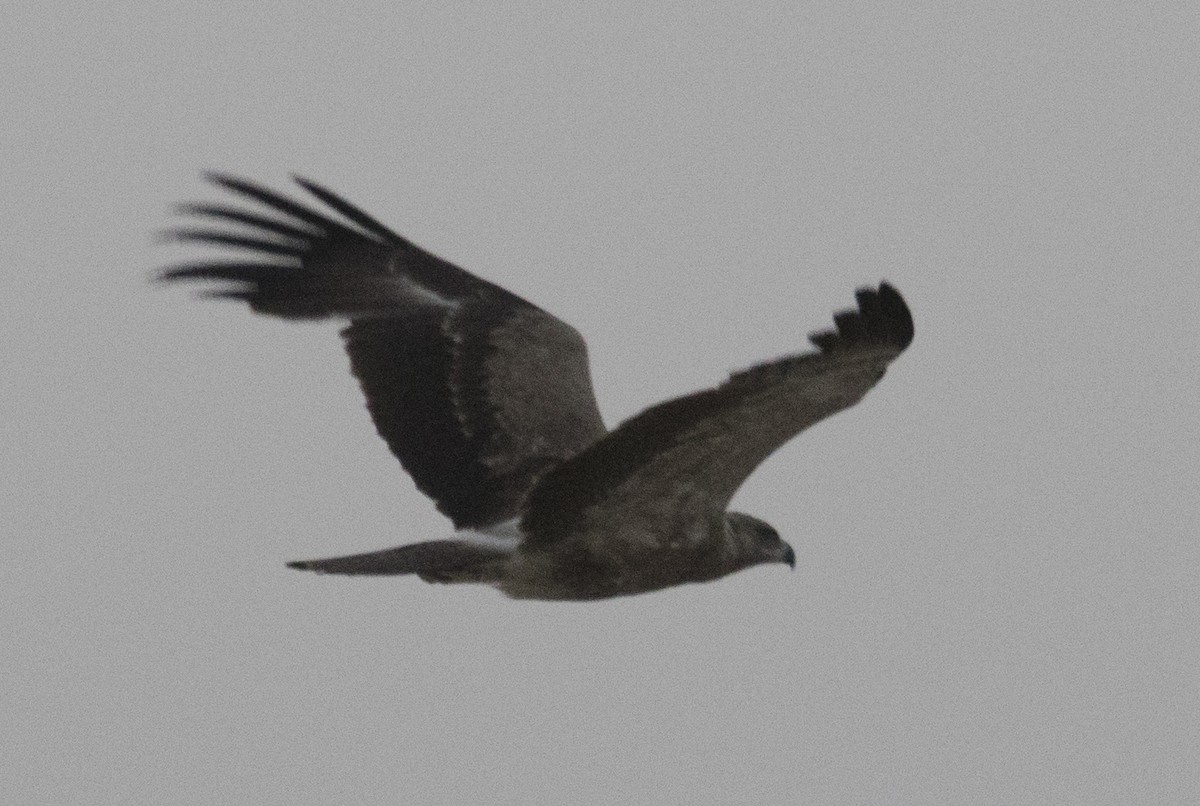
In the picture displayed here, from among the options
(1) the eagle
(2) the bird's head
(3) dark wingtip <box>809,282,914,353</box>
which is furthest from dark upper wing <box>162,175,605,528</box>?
(3) dark wingtip <box>809,282,914,353</box>

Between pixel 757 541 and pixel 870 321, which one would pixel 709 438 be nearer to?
pixel 870 321

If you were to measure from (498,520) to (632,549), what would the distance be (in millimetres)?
1058

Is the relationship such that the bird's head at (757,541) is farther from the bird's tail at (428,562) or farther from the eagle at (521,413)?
the bird's tail at (428,562)

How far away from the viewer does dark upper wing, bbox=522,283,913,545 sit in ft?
24.8

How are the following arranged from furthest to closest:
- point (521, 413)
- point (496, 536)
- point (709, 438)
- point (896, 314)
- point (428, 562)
→ 1. point (521, 413)
2. point (496, 536)
3. point (428, 562)
4. point (709, 438)
5. point (896, 314)

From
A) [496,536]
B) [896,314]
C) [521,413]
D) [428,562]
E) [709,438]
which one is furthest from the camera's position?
[521,413]

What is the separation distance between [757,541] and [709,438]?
63.9 inches

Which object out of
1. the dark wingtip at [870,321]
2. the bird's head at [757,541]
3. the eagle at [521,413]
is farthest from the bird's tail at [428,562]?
the dark wingtip at [870,321]

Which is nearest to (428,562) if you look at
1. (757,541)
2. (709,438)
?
(757,541)

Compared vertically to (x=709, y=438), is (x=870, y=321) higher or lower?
higher

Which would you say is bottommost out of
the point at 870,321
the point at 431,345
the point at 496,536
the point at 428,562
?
the point at 428,562

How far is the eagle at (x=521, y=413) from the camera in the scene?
25.7 feet

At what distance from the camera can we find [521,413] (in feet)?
33.9

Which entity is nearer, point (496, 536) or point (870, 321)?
point (870, 321)
